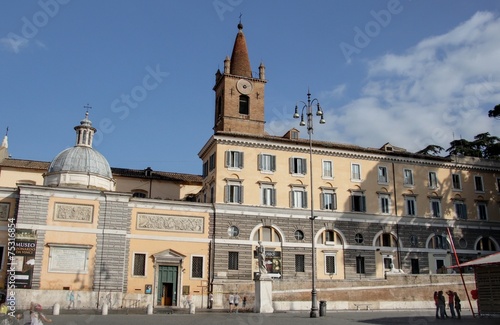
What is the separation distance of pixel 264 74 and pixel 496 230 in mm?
24885

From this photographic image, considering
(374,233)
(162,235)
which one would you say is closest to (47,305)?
(162,235)

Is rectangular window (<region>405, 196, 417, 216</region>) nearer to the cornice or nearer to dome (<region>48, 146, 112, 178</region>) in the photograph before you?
the cornice

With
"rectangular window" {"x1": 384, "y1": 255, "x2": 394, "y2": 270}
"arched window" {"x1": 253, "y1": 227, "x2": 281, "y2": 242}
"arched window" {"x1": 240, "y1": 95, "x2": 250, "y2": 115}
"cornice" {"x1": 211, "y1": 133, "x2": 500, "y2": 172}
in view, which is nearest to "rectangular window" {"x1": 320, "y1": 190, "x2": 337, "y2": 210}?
"cornice" {"x1": 211, "y1": 133, "x2": 500, "y2": 172}

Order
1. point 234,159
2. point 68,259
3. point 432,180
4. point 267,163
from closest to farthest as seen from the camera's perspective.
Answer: point 68,259 → point 234,159 → point 267,163 → point 432,180

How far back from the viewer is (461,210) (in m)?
46.1

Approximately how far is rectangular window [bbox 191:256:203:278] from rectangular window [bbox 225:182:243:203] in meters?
4.79

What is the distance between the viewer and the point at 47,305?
3244 cm

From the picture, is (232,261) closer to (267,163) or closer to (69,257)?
(267,163)

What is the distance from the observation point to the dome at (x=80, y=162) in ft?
123

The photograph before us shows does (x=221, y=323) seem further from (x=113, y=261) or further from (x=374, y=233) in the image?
(x=374, y=233)

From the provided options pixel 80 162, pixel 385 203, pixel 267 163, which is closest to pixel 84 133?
pixel 80 162

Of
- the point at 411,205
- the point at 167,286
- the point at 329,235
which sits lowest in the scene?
the point at 167,286

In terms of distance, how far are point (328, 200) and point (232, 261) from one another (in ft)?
30.6

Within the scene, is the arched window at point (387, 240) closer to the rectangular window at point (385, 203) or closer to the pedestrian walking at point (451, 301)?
the rectangular window at point (385, 203)
